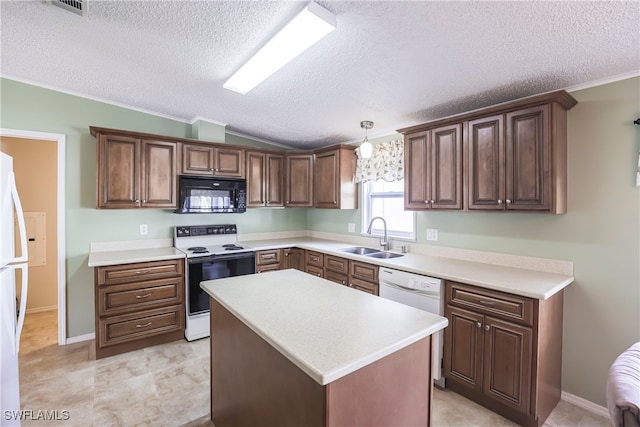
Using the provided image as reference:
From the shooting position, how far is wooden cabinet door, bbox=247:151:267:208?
3.87 m

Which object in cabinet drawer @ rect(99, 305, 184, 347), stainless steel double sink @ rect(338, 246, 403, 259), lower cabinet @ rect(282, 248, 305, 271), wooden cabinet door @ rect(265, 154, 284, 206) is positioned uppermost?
wooden cabinet door @ rect(265, 154, 284, 206)

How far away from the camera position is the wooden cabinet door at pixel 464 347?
2.10 meters

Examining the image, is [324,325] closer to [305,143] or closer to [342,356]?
[342,356]

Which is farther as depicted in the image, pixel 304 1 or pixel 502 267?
pixel 502 267

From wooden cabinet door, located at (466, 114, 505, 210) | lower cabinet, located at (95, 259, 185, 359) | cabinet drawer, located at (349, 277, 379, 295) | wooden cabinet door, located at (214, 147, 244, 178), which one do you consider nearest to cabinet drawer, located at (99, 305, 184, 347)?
lower cabinet, located at (95, 259, 185, 359)

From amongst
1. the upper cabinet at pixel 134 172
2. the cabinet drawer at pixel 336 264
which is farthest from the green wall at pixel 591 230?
the cabinet drawer at pixel 336 264

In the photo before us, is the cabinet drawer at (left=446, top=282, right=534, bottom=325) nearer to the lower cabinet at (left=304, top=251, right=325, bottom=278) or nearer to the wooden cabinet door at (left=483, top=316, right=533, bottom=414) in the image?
the wooden cabinet door at (left=483, top=316, right=533, bottom=414)

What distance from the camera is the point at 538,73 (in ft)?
6.51

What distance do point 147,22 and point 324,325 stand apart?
6.80 ft

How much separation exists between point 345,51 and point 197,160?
7.52 feet

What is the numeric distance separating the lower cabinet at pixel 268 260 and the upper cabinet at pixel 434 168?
69.9 inches

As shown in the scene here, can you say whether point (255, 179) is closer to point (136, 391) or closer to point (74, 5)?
point (74, 5)

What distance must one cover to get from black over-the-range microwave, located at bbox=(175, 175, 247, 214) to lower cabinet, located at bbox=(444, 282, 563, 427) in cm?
262

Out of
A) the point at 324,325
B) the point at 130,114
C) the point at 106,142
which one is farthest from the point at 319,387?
the point at 130,114
